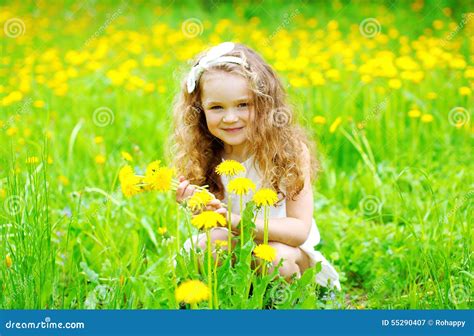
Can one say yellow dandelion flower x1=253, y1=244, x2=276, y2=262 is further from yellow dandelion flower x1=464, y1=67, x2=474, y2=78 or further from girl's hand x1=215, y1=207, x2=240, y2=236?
yellow dandelion flower x1=464, y1=67, x2=474, y2=78

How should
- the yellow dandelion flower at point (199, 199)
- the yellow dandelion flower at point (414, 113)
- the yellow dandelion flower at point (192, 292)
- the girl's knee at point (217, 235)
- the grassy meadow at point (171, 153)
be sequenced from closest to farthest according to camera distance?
the yellow dandelion flower at point (192, 292), the yellow dandelion flower at point (199, 199), the grassy meadow at point (171, 153), the girl's knee at point (217, 235), the yellow dandelion flower at point (414, 113)

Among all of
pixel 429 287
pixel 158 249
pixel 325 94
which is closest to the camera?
pixel 429 287

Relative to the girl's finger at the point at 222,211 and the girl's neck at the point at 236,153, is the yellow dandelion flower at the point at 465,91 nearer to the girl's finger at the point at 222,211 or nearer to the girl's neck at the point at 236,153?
the girl's neck at the point at 236,153

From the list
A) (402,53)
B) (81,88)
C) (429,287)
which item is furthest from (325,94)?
(429,287)

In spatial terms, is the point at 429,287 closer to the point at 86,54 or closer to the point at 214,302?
the point at 214,302

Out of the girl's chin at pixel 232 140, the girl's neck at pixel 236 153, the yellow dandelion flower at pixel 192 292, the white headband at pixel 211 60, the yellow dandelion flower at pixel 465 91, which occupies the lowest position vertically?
the yellow dandelion flower at pixel 192 292

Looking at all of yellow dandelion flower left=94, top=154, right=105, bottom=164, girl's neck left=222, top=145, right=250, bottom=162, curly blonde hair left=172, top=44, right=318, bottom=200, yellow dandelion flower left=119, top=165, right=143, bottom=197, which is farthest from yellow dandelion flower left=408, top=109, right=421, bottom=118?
yellow dandelion flower left=119, top=165, right=143, bottom=197

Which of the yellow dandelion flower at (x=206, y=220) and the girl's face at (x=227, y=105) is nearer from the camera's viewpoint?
the yellow dandelion flower at (x=206, y=220)

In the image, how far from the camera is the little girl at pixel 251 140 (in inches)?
68.5

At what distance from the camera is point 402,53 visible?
2.98 metres

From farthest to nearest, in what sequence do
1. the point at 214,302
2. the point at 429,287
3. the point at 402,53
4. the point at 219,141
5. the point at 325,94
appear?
the point at 402,53 < the point at 325,94 < the point at 219,141 < the point at 429,287 < the point at 214,302

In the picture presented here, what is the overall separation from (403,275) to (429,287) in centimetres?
21

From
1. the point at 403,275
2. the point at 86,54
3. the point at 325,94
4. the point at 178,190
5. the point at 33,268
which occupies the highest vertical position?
the point at 86,54

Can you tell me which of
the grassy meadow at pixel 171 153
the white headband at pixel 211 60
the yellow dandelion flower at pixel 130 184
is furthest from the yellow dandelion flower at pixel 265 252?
the white headband at pixel 211 60
